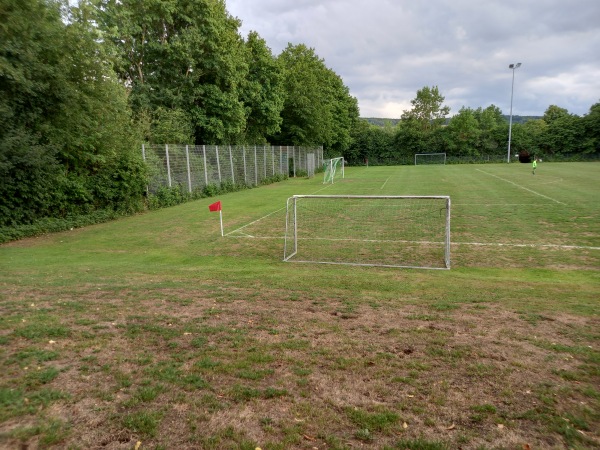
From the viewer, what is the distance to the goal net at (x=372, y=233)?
31.9ft

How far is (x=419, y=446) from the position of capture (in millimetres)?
2805

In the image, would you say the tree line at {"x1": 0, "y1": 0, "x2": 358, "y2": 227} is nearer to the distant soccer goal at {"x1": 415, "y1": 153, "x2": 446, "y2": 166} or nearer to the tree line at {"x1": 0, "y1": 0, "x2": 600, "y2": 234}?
the tree line at {"x1": 0, "y1": 0, "x2": 600, "y2": 234}

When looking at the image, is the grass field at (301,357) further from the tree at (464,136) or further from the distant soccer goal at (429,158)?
the tree at (464,136)

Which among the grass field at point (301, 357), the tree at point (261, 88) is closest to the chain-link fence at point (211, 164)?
the tree at point (261, 88)

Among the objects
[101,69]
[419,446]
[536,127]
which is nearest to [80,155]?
[101,69]

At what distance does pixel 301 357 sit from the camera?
4109 millimetres

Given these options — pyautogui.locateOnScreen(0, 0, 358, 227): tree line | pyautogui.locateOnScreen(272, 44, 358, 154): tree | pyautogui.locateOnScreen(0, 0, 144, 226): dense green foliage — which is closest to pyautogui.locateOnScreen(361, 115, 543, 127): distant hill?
pyautogui.locateOnScreen(272, 44, 358, 154): tree

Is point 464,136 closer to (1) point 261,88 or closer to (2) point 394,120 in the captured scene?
(1) point 261,88

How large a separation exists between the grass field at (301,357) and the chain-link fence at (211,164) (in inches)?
470

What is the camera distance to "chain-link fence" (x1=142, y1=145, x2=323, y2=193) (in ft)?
66.1

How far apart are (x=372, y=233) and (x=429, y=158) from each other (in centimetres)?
5733

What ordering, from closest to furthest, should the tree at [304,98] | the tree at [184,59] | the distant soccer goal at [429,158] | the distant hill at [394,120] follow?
the tree at [184,59], the tree at [304,98], the distant soccer goal at [429,158], the distant hill at [394,120]

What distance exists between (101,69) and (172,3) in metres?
13.5

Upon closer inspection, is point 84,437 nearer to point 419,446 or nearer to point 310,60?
point 419,446
